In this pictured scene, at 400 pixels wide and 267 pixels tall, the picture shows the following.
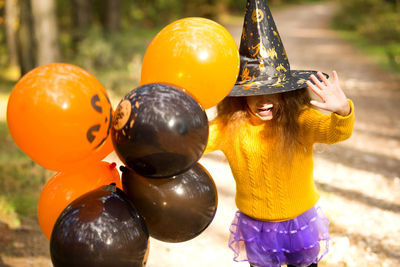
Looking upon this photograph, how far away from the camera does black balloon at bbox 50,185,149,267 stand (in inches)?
57.1

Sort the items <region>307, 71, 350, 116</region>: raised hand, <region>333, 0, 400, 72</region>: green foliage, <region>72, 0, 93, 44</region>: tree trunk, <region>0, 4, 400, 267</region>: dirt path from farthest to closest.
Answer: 1. <region>333, 0, 400, 72</region>: green foliage
2. <region>72, 0, 93, 44</region>: tree trunk
3. <region>0, 4, 400, 267</region>: dirt path
4. <region>307, 71, 350, 116</region>: raised hand

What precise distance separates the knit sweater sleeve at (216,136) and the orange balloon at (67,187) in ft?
2.12

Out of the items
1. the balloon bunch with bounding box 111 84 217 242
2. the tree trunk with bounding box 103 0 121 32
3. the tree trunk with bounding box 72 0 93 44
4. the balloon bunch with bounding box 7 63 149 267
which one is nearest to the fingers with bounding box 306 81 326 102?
the balloon bunch with bounding box 111 84 217 242

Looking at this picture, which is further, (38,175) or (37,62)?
(37,62)

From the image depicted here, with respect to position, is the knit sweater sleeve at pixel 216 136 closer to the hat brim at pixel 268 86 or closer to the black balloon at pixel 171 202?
the hat brim at pixel 268 86

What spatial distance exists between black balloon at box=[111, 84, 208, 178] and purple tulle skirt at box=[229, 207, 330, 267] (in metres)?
0.87

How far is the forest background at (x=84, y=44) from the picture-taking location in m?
4.76

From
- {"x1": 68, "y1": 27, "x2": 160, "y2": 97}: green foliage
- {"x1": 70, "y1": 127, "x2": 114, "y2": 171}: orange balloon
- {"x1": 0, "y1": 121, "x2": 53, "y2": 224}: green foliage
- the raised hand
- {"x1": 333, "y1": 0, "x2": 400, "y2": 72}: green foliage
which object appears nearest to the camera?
{"x1": 70, "y1": 127, "x2": 114, "y2": 171}: orange balloon

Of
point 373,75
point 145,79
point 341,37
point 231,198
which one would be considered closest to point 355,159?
point 231,198

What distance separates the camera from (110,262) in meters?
1.46

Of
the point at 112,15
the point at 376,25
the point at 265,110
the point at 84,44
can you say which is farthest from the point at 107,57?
the point at 376,25

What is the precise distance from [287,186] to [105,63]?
27.0 feet

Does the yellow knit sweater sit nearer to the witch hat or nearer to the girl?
the girl

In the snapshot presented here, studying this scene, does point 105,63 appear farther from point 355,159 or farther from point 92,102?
point 92,102
